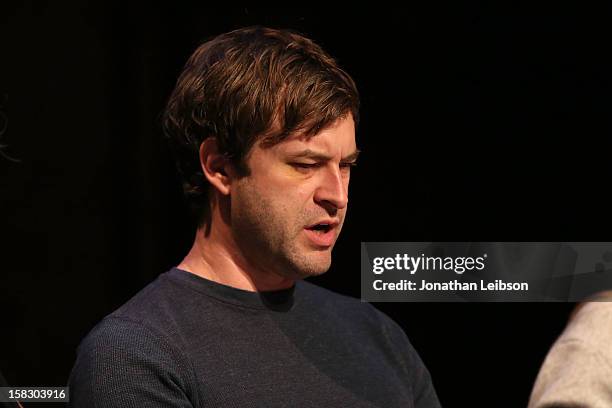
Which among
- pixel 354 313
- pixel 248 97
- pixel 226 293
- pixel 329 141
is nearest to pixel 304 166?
pixel 329 141

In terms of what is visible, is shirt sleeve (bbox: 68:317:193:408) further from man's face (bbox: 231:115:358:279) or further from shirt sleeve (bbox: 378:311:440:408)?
shirt sleeve (bbox: 378:311:440:408)

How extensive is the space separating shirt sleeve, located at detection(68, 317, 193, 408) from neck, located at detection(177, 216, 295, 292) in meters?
0.20

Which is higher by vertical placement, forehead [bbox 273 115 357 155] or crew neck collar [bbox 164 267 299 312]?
forehead [bbox 273 115 357 155]

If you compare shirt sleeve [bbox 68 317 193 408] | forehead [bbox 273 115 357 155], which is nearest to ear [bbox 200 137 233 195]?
forehead [bbox 273 115 357 155]

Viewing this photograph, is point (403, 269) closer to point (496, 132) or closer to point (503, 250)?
point (503, 250)

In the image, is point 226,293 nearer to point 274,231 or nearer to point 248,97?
point 274,231

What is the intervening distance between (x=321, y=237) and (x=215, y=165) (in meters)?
0.25

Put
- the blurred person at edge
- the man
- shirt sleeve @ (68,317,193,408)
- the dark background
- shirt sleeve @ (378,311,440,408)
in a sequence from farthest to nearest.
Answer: the dark background
shirt sleeve @ (378,311,440,408)
the man
shirt sleeve @ (68,317,193,408)
the blurred person at edge

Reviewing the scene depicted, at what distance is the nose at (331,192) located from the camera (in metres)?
1.70

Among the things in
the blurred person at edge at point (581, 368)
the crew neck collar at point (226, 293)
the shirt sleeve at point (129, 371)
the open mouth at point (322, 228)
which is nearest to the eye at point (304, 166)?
the open mouth at point (322, 228)

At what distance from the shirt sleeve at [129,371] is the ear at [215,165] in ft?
1.05

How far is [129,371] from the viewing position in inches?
60.5

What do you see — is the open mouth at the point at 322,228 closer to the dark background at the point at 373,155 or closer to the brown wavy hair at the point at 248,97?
the brown wavy hair at the point at 248,97

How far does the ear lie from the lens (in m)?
1.74
